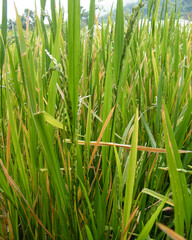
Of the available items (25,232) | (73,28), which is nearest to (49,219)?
(25,232)

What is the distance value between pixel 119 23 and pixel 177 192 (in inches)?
11.1

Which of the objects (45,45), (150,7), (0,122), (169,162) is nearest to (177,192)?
(169,162)

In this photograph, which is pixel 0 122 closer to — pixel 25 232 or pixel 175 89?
pixel 25 232

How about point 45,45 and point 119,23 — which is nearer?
point 119,23

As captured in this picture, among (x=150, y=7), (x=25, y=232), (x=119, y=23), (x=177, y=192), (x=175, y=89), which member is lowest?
(x=25, y=232)

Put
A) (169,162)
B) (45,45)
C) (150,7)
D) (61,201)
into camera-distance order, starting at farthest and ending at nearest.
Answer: (150,7) → (45,45) → (61,201) → (169,162)

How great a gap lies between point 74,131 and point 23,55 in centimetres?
13

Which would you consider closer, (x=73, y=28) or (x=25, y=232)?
(x=73, y=28)

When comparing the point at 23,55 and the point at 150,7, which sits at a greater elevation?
the point at 150,7

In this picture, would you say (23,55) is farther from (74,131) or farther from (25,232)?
(25,232)

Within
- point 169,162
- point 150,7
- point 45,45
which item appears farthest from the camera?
point 150,7

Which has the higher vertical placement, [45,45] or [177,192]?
[45,45]

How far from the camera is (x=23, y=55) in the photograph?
345mm

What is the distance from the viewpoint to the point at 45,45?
0.69m
